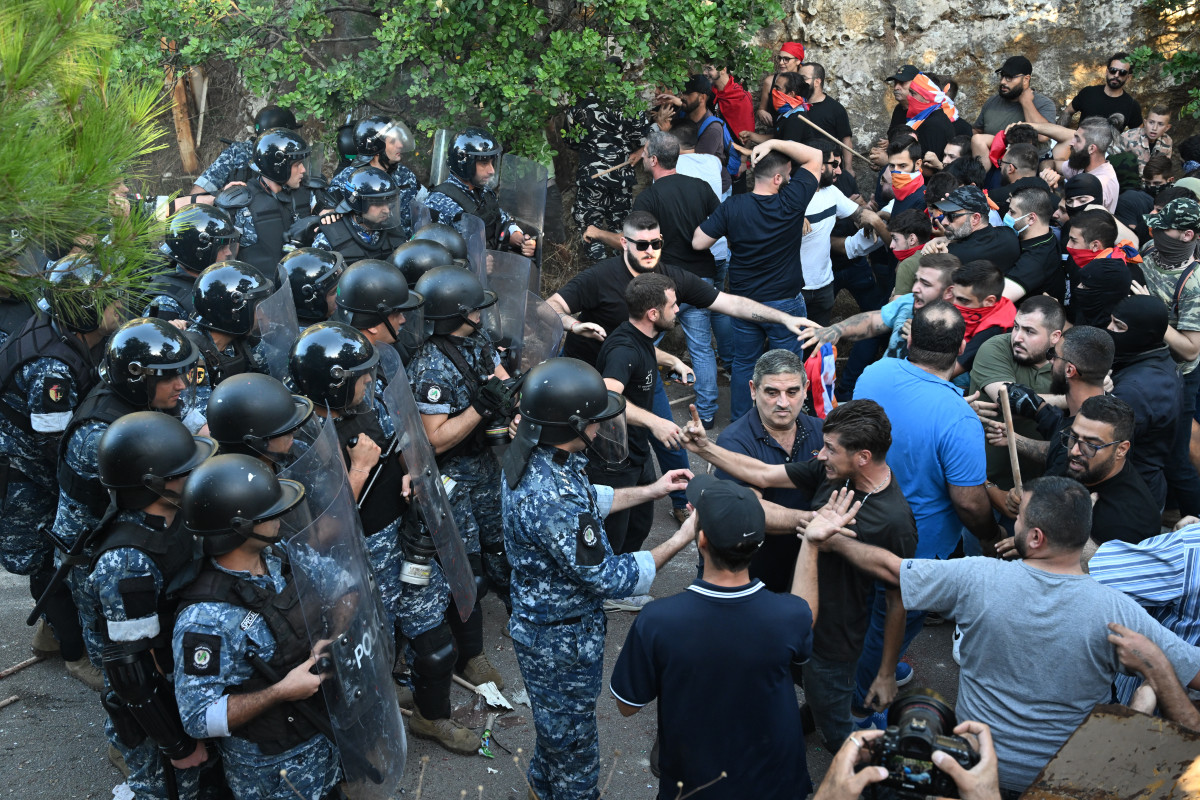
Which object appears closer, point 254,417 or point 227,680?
point 227,680

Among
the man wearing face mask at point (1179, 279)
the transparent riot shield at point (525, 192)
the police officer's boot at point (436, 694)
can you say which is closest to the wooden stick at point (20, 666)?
the police officer's boot at point (436, 694)

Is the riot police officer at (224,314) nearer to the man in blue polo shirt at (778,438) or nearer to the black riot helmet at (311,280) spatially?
the black riot helmet at (311,280)

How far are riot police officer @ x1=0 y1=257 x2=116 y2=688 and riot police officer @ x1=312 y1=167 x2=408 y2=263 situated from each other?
6.03 feet

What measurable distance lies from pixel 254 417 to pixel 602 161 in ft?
18.0

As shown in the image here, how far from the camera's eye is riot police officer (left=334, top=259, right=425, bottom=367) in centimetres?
441

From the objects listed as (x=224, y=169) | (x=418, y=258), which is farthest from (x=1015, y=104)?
(x=224, y=169)

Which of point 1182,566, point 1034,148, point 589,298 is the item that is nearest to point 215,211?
point 589,298

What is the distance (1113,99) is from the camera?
8688mm

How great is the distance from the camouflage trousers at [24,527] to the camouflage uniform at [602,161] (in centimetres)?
487

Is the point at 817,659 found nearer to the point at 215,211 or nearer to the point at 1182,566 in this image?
the point at 1182,566

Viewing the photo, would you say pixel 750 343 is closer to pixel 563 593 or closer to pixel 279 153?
pixel 279 153

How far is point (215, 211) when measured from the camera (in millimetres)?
5453

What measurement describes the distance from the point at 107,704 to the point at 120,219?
1718mm

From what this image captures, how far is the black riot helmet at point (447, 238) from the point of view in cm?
549
